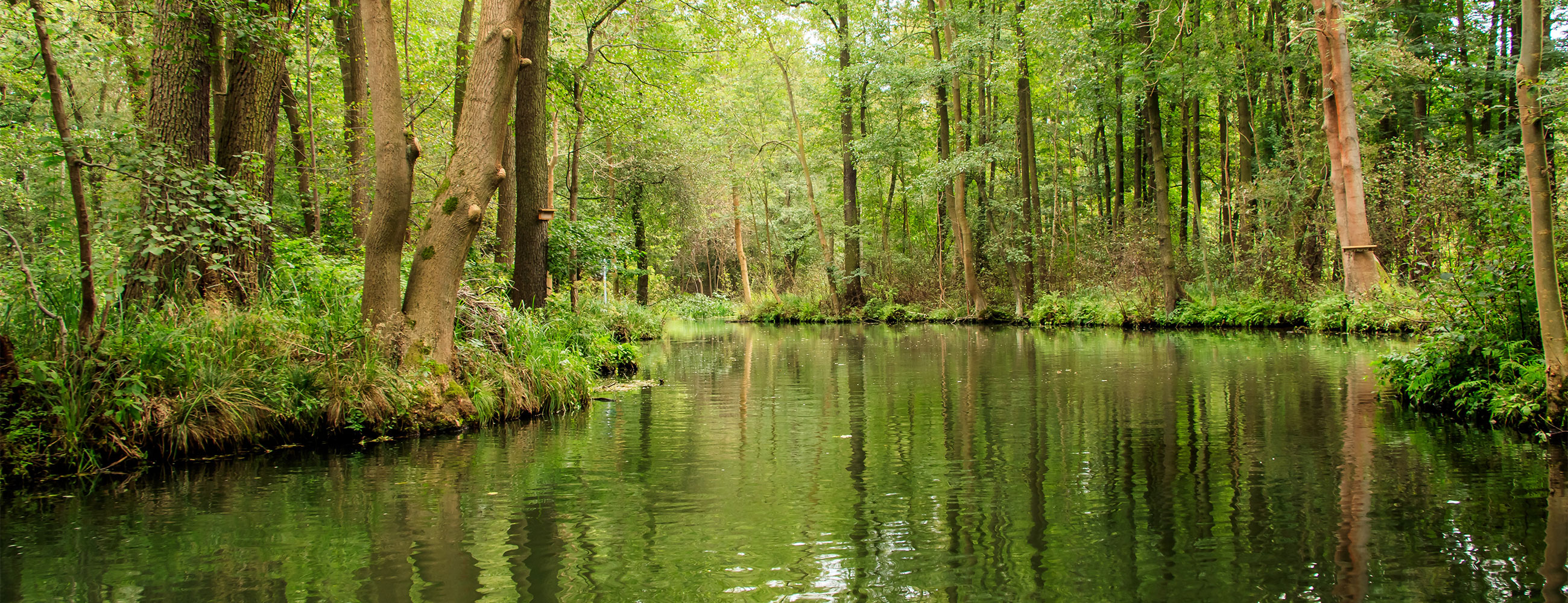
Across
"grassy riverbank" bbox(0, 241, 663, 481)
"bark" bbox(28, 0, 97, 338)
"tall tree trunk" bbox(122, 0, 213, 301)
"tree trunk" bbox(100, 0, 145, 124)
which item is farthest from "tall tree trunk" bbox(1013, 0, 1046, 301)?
"bark" bbox(28, 0, 97, 338)

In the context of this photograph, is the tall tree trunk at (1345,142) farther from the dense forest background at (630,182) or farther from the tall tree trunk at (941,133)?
the tall tree trunk at (941,133)

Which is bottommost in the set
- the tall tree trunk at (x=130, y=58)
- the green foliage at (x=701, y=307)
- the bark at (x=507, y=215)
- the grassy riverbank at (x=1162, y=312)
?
the grassy riverbank at (x=1162, y=312)

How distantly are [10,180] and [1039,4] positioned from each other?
19314 millimetres

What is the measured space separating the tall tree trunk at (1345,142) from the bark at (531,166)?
12.2 meters

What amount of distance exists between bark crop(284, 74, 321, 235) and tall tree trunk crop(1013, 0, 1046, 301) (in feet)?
55.7

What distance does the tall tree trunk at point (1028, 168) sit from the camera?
2300 centimetres

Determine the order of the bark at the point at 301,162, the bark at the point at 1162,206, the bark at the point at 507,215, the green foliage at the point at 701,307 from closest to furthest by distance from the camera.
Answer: the bark at the point at 507,215 → the bark at the point at 301,162 → the bark at the point at 1162,206 → the green foliage at the point at 701,307

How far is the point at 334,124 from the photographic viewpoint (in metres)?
14.7

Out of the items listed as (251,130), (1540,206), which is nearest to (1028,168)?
(1540,206)

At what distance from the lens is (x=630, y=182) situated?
28203mm

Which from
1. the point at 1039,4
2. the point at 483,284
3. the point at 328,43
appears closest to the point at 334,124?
the point at 328,43

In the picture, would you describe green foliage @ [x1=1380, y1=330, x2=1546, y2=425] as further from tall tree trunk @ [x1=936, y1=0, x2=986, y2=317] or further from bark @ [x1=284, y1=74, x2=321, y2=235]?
tall tree trunk @ [x1=936, y1=0, x2=986, y2=317]

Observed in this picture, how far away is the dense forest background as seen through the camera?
6.23 metres

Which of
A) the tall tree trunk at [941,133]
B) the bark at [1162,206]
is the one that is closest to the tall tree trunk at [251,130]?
the bark at [1162,206]
